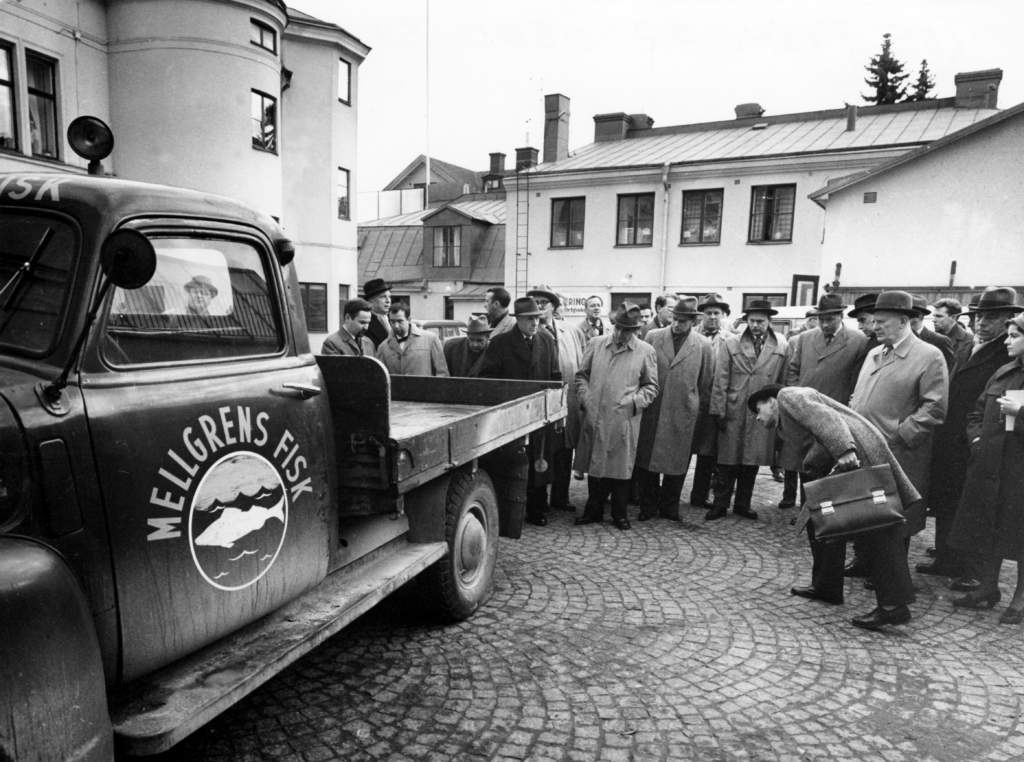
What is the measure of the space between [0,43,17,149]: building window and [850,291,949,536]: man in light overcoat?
542 inches

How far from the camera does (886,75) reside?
4191cm

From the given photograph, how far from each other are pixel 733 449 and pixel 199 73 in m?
14.4

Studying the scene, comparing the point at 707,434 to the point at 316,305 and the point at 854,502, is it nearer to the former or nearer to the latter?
the point at 854,502

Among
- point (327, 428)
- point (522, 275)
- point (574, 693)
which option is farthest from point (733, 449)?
point (522, 275)

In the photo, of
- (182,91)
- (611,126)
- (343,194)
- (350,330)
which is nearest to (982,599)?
(350,330)

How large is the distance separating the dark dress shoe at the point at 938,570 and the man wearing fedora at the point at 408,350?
163 inches

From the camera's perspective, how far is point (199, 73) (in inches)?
607

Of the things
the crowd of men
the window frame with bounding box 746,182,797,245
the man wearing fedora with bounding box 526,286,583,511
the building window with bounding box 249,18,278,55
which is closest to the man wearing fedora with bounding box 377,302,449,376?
the crowd of men

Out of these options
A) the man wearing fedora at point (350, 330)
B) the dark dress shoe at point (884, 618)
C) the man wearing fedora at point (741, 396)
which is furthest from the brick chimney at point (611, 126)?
the dark dress shoe at point (884, 618)

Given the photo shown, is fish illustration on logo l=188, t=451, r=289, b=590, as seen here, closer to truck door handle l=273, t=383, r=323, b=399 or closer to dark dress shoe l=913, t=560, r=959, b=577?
truck door handle l=273, t=383, r=323, b=399

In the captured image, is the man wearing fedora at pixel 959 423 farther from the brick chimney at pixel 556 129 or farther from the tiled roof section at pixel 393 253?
the tiled roof section at pixel 393 253

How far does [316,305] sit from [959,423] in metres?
17.8

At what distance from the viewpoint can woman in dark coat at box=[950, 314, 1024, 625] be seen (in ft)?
14.3

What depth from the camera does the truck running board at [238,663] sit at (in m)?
2.12
